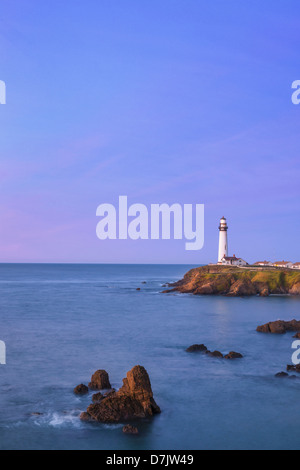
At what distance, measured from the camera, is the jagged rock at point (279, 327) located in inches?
1737

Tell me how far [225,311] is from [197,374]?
3489cm

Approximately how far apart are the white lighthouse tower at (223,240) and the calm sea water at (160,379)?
58.8 metres

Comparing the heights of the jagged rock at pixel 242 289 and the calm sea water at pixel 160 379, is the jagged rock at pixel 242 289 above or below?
above

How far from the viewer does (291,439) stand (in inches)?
786

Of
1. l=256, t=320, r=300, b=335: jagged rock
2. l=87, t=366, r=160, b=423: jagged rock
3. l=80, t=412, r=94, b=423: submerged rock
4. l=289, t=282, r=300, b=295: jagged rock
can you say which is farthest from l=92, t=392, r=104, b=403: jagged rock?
l=289, t=282, r=300, b=295: jagged rock

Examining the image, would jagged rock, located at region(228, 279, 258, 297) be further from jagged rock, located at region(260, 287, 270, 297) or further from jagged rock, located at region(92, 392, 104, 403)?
jagged rock, located at region(92, 392, 104, 403)

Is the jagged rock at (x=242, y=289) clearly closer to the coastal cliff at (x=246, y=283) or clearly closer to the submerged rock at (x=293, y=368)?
the coastal cliff at (x=246, y=283)

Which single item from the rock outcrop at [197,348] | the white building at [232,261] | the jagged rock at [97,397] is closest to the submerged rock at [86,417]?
the jagged rock at [97,397]

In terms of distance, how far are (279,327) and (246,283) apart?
43582mm

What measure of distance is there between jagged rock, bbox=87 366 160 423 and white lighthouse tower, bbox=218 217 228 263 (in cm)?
9721

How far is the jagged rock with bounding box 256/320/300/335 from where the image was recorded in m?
44.1

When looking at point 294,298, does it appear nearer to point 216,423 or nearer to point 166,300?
point 166,300

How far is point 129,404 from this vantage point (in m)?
21.2

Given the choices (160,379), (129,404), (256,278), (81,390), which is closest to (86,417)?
(129,404)
